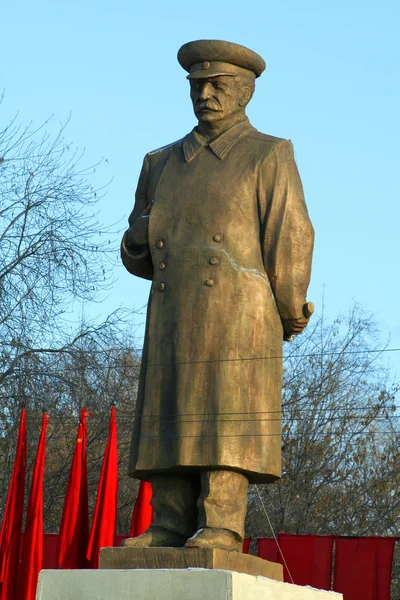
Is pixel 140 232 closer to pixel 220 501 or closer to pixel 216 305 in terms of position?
pixel 216 305

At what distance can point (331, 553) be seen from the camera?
54.3 ft

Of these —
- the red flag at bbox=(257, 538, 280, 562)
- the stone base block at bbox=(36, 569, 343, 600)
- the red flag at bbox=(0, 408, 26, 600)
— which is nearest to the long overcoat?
the stone base block at bbox=(36, 569, 343, 600)

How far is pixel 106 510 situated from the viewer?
46.5 ft

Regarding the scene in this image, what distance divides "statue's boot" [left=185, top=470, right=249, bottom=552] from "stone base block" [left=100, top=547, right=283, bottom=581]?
10 centimetres

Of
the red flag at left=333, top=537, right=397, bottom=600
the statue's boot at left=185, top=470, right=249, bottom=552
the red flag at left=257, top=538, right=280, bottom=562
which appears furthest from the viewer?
the red flag at left=257, top=538, right=280, bottom=562

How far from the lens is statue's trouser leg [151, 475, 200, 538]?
5801 millimetres

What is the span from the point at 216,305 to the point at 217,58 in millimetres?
1192

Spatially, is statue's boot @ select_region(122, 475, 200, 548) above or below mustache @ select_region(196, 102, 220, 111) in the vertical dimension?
below

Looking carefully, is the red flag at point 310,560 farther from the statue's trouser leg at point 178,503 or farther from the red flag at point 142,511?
the statue's trouser leg at point 178,503

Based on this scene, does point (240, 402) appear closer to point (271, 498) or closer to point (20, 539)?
point (20, 539)

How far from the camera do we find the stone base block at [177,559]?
535cm

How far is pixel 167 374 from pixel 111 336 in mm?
11987

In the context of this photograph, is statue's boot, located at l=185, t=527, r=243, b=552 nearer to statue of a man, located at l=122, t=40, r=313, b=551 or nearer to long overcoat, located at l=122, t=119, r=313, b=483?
statue of a man, located at l=122, t=40, r=313, b=551

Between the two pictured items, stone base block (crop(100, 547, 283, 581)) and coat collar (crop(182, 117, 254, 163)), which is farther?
coat collar (crop(182, 117, 254, 163))
